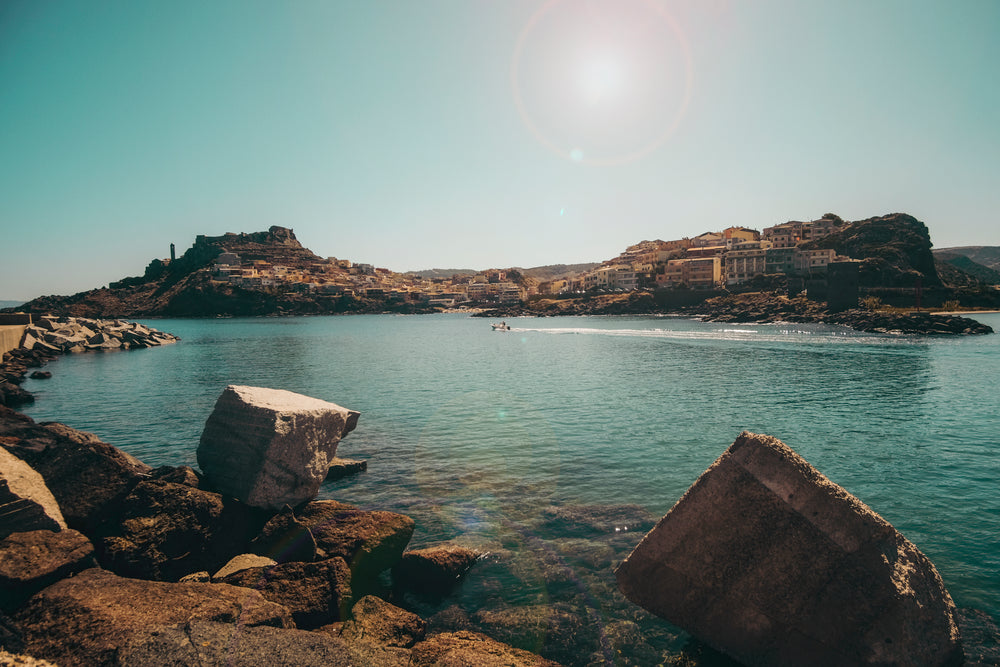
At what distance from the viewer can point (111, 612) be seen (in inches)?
223

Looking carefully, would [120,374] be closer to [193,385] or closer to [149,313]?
[193,385]

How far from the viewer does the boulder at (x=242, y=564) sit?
789 centimetres

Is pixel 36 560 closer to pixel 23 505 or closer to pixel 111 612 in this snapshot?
pixel 23 505

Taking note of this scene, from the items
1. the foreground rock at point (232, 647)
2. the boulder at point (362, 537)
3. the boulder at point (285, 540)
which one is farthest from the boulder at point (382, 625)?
the boulder at point (285, 540)

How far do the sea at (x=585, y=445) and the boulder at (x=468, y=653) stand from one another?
824 millimetres

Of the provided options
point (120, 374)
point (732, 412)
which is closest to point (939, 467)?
point (732, 412)

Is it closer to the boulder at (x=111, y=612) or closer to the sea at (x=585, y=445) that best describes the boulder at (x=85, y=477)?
the boulder at (x=111, y=612)

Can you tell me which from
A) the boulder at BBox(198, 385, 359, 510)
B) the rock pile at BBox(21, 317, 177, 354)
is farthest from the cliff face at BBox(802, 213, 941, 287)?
the rock pile at BBox(21, 317, 177, 354)

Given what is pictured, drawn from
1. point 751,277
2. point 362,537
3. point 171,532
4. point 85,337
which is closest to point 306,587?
point 362,537

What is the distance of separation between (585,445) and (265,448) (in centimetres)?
1184

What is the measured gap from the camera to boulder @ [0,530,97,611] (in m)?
6.05

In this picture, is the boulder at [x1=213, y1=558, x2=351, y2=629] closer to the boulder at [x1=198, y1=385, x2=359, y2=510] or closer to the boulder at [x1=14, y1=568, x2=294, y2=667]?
the boulder at [x1=14, y1=568, x2=294, y2=667]

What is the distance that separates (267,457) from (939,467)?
19.3m

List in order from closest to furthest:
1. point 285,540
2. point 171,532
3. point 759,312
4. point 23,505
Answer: point 23,505
point 171,532
point 285,540
point 759,312
